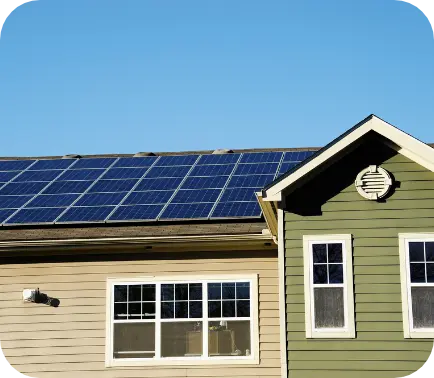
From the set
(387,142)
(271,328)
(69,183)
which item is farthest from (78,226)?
(387,142)

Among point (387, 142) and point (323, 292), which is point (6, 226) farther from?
point (387, 142)

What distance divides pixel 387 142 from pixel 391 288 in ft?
7.85

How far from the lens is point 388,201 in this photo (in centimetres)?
1255

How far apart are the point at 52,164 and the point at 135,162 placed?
210 centimetres

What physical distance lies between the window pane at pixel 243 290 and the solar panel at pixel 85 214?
10.1 ft

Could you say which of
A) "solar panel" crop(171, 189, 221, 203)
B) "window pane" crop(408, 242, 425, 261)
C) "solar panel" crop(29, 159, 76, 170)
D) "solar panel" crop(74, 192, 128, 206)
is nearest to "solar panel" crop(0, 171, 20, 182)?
"solar panel" crop(29, 159, 76, 170)

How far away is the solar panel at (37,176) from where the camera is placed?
58.8 feet

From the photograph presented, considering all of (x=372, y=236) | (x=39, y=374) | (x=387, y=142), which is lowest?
(x=39, y=374)

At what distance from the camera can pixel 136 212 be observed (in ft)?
50.1

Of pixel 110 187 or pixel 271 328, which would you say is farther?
pixel 110 187

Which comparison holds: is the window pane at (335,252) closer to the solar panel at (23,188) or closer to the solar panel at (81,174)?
the solar panel at (81,174)

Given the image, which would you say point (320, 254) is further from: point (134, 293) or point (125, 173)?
point (125, 173)

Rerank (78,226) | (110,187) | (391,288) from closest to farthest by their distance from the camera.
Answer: (391,288) → (78,226) → (110,187)

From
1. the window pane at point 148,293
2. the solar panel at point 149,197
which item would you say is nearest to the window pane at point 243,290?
the window pane at point 148,293
